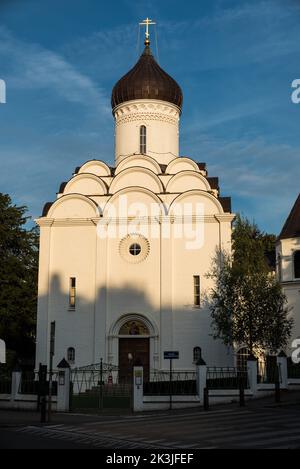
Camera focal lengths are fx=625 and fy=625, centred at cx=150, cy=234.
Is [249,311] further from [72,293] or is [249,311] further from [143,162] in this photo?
[143,162]

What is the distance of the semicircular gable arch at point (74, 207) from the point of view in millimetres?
32250

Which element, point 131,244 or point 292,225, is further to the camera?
point 292,225

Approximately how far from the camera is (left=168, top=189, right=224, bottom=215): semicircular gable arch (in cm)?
3150

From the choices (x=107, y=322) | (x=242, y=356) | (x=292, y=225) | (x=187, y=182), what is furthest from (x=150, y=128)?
(x=242, y=356)

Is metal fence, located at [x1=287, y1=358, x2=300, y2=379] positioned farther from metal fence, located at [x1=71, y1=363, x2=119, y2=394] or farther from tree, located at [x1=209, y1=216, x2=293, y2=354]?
metal fence, located at [x1=71, y1=363, x2=119, y2=394]

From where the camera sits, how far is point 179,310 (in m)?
30.8

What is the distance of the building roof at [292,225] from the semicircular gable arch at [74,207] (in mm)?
12940

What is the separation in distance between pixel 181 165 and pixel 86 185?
531 centimetres

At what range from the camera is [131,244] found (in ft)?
104

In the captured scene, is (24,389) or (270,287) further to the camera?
(270,287)

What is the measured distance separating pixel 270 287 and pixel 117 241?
26.2ft

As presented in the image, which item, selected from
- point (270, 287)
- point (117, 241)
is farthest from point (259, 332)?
point (117, 241)
